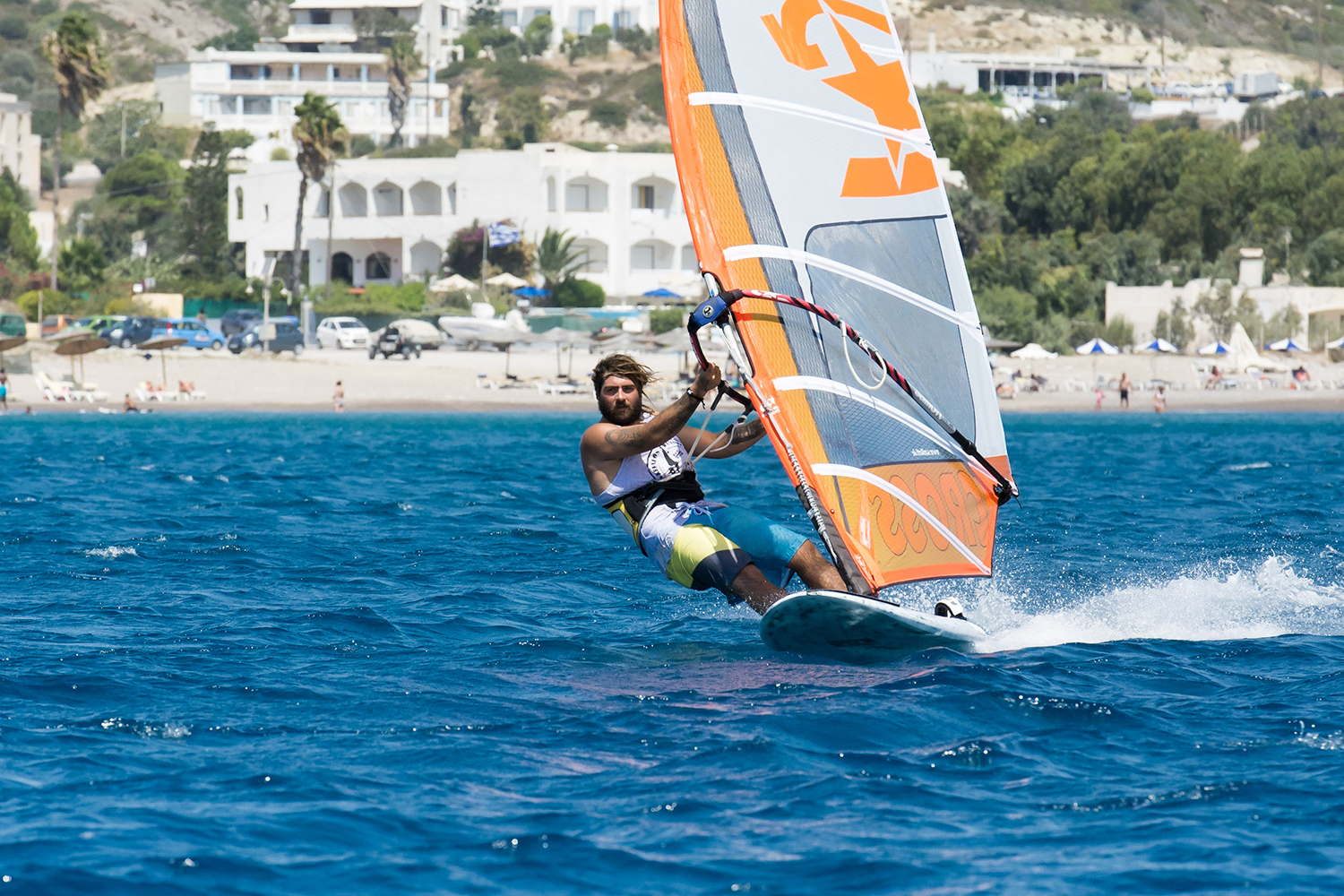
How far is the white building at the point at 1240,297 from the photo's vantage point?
59969 millimetres

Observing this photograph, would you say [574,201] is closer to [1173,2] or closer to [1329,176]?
[1329,176]

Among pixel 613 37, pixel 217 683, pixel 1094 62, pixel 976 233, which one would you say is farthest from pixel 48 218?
pixel 1094 62

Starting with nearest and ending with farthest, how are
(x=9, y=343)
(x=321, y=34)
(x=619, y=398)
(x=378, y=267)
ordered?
(x=619, y=398)
(x=9, y=343)
(x=378, y=267)
(x=321, y=34)

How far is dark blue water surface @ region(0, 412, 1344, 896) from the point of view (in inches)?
217

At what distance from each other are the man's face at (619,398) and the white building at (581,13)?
143288 millimetres

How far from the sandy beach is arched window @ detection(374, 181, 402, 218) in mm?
21558

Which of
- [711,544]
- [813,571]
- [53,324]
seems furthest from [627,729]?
[53,324]

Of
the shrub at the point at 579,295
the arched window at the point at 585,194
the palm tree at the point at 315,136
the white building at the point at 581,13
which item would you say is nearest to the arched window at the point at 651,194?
the arched window at the point at 585,194

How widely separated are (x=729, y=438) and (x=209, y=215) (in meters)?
80.2

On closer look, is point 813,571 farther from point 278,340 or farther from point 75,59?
point 75,59

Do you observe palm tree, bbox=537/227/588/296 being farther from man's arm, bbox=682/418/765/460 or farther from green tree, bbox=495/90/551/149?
man's arm, bbox=682/418/765/460

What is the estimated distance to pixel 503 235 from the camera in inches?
Answer: 2884

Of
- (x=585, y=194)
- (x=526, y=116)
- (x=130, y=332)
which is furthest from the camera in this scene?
(x=526, y=116)

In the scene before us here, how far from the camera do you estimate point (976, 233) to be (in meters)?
74.2
